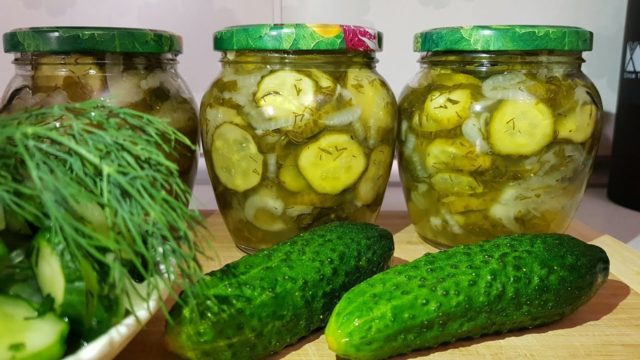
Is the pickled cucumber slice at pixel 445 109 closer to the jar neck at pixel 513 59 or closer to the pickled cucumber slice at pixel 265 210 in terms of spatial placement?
the jar neck at pixel 513 59

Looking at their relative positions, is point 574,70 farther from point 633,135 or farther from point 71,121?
point 71,121

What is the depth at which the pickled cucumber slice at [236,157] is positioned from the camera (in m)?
0.76

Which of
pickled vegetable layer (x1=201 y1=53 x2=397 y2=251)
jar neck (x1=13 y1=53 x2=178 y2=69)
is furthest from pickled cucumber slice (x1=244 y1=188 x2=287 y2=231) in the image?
jar neck (x1=13 y1=53 x2=178 y2=69)

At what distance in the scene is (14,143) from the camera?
490 millimetres

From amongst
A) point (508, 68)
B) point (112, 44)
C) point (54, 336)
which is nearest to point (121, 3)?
point (112, 44)

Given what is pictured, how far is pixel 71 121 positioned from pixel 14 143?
0.04m

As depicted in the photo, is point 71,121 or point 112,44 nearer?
point 71,121

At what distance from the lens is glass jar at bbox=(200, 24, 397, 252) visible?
0.74 meters

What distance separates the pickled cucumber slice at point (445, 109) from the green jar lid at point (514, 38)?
53mm

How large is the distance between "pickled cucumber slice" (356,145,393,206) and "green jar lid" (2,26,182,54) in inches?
11.5

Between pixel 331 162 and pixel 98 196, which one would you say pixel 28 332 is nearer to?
pixel 98 196

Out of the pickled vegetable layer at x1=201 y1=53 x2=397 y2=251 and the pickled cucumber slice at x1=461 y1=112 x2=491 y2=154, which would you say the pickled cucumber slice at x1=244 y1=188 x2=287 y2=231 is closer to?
the pickled vegetable layer at x1=201 y1=53 x2=397 y2=251

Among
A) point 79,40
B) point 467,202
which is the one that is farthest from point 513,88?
point 79,40

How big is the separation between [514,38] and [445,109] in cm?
11
